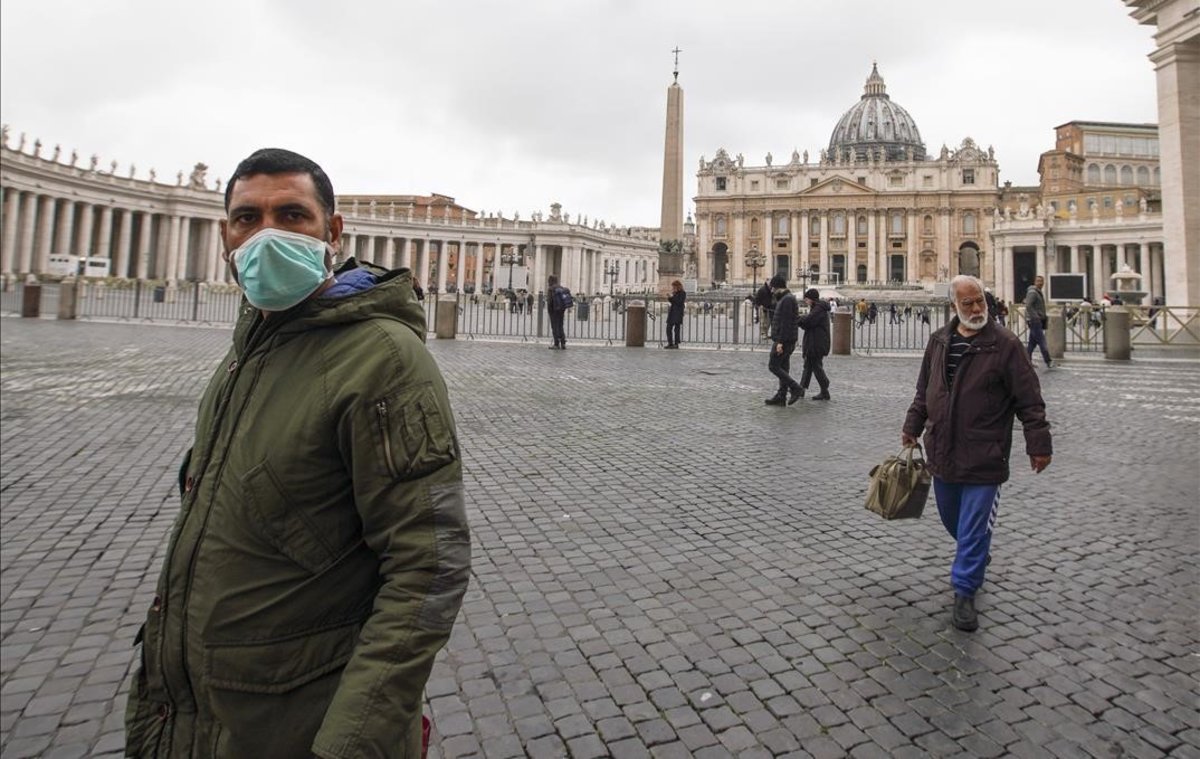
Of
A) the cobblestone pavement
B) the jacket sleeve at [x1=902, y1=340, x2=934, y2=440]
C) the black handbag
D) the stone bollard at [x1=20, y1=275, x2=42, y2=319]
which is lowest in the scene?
the cobblestone pavement

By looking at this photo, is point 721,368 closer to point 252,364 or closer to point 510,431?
point 510,431

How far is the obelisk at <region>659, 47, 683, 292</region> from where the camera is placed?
32156 mm

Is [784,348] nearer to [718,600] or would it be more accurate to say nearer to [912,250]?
[718,600]

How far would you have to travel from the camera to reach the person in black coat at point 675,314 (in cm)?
1928

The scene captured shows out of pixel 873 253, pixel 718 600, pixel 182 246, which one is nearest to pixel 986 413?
pixel 718 600

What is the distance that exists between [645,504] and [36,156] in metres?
61.6

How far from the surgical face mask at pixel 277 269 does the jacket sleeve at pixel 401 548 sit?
0.88 ft

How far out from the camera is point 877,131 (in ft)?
336

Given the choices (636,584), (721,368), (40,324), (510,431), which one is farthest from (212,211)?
(636,584)

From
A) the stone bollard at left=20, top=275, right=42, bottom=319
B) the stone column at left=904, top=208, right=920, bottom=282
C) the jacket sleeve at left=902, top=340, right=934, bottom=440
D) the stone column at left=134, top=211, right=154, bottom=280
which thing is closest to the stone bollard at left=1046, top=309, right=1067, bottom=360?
the jacket sleeve at left=902, top=340, right=934, bottom=440

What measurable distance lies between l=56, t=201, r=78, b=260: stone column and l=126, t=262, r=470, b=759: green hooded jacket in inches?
2526

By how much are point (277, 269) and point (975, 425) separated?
11.1 feet

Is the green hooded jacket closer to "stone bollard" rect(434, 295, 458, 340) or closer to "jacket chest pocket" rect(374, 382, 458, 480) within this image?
"jacket chest pocket" rect(374, 382, 458, 480)

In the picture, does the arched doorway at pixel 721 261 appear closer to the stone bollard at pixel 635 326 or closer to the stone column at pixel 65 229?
the stone column at pixel 65 229
